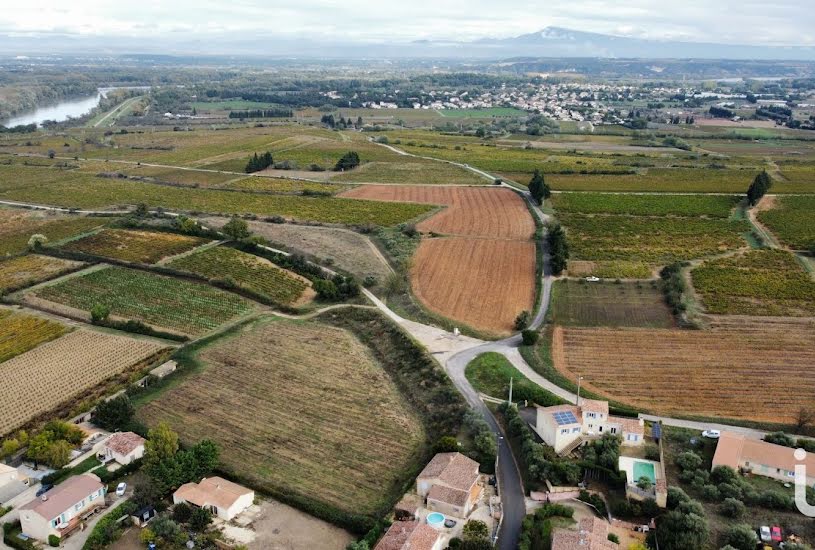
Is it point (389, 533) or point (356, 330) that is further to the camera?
point (356, 330)

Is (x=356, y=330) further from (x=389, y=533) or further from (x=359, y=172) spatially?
(x=359, y=172)

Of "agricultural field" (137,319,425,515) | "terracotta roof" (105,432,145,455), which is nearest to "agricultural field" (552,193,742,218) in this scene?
"agricultural field" (137,319,425,515)

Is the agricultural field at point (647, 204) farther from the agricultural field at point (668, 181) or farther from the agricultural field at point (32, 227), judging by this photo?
the agricultural field at point (32, 227)

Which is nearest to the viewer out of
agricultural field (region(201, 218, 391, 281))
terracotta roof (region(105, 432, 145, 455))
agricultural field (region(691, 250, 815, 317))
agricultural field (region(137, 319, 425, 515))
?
agricultural field (region(137, 319, 425, 515))

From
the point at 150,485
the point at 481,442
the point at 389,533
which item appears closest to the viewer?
the point at 389,533

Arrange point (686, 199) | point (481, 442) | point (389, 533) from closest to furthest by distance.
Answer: point (389, 533) → point (481, 442) → point (686, 199)

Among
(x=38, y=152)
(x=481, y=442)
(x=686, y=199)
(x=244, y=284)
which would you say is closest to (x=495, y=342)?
(x=481, y=442)

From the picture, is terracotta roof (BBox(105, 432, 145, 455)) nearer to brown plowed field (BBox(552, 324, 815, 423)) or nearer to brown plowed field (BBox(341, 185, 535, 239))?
brown plowed field (BBox(552, 324, 815, 423))

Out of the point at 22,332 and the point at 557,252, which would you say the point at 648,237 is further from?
the point at 22,332
